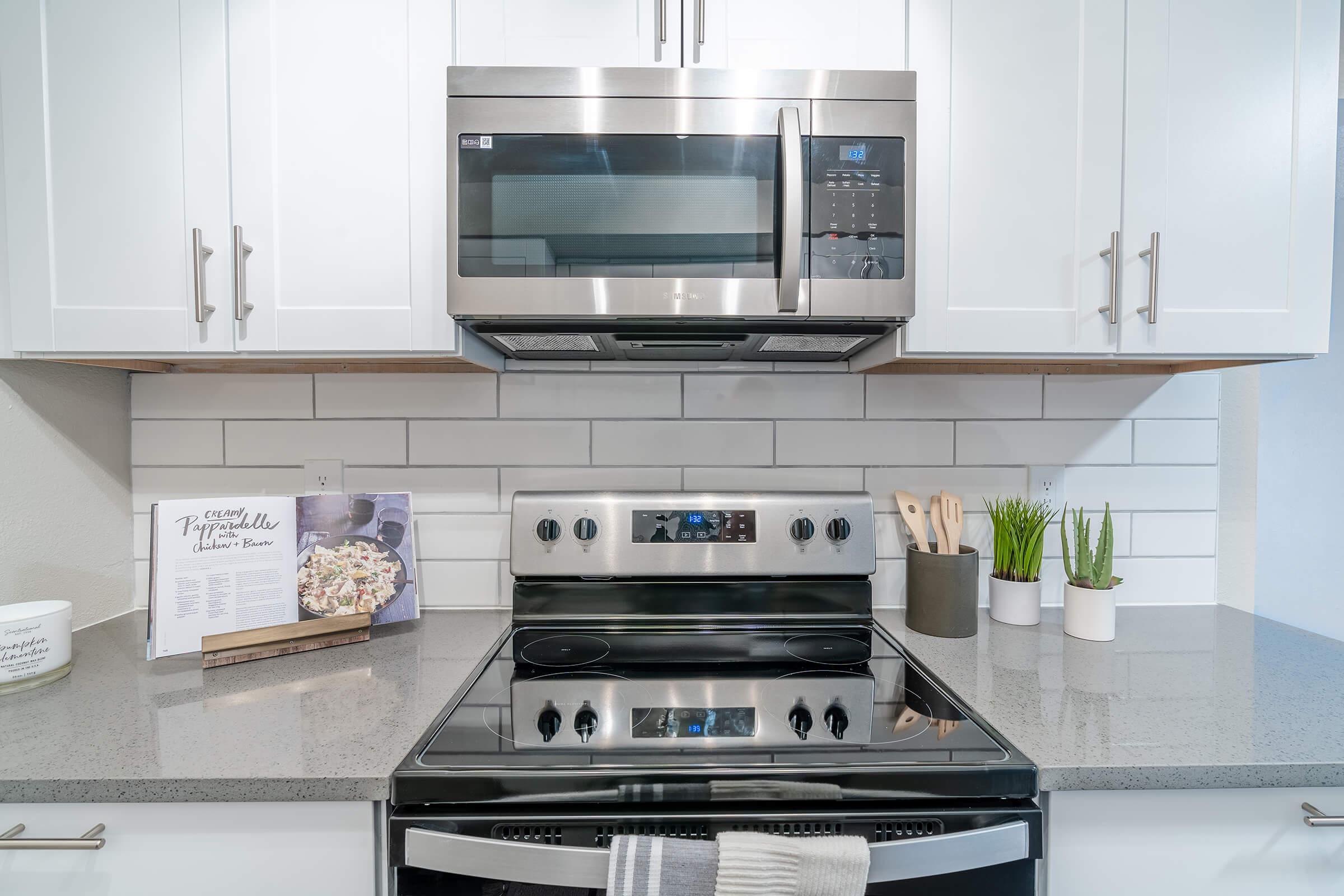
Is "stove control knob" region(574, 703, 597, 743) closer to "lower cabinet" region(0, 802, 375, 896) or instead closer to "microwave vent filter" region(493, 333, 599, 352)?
"lower cabinet" region(0, 802, 375, 896)

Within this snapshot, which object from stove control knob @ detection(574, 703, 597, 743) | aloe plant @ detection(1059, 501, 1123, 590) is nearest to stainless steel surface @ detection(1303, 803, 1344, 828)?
aloe plant @ detection(1059, 501, 1123, 590)

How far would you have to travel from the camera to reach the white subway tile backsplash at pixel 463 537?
4.66 ft

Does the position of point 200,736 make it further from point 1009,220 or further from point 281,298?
point 1009,220

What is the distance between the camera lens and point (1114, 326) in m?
1.10

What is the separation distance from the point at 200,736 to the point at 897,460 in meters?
1.31

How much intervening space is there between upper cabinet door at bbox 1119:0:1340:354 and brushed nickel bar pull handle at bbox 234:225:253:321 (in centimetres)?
147

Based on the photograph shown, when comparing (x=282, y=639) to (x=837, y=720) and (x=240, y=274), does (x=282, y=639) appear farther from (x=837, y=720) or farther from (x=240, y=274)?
(x=837, y=720)

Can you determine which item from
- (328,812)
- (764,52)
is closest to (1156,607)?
(764,52)

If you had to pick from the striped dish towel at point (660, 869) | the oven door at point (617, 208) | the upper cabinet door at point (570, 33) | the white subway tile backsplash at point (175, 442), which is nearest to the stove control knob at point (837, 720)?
the striped dish towel at point (660, 869)

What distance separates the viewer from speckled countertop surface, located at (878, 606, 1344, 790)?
2.56 ft

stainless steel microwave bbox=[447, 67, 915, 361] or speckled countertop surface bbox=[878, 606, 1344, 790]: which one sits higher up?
stainless steel microwave bbox=[447, 67, 915, 361]

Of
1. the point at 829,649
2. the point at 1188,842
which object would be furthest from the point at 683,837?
the point at 1188,842

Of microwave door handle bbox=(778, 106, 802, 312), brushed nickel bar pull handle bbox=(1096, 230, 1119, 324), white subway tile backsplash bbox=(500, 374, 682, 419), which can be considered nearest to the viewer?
microwave door handle bbox=(778, 106, 802, 312)

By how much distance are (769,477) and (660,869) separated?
2.79 ft
